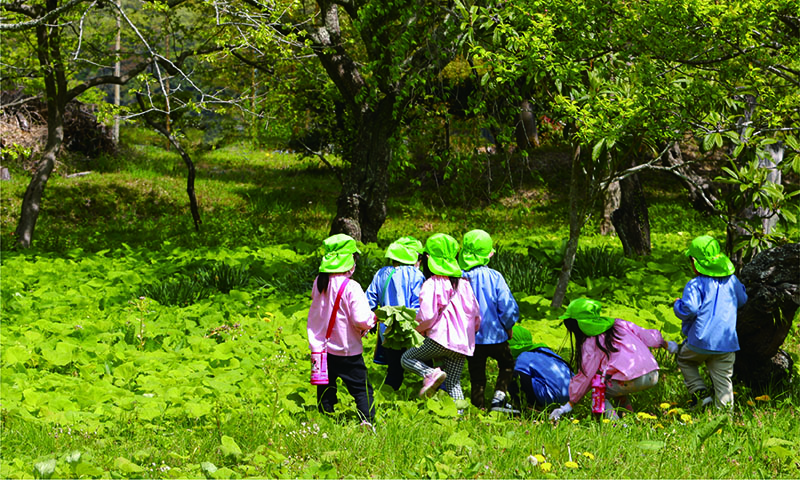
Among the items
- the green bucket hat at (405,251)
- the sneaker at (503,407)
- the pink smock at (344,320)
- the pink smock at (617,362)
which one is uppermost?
the green bucket hat at (405,251)

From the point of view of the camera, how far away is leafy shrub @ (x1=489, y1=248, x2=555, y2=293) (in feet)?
27.4

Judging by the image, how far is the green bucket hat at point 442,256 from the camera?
183 inches

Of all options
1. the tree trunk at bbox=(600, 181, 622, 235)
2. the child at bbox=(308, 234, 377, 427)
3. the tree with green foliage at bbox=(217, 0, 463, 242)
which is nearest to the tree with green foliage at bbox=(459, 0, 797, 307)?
the child at bbox=(308, 234, 377, 427)

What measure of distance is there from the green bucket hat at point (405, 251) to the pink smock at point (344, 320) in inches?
21.3

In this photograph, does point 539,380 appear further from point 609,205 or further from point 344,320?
point 609,205

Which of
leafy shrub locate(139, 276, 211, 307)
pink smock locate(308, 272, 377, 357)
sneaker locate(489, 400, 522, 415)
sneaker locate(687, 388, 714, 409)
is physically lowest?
leafy shrub locate(139, 276, 211, 307)

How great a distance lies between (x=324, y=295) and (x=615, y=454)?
6.68 ft

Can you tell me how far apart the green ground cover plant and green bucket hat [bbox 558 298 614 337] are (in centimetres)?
60

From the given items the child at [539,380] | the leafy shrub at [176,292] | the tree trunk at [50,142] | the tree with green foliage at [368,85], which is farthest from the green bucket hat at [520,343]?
the tree trunk at [50,142]

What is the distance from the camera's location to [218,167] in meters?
22.3

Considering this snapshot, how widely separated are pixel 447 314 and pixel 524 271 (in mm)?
4106

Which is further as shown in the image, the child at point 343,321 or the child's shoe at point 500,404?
the child's shoe at point 500,404

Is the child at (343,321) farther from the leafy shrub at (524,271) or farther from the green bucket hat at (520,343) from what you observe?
the leafy shrub at (524,271)

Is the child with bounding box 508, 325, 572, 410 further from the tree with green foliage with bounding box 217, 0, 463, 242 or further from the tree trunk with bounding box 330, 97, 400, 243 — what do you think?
the tree trunk with bounding box 330, 97, 400, 243
